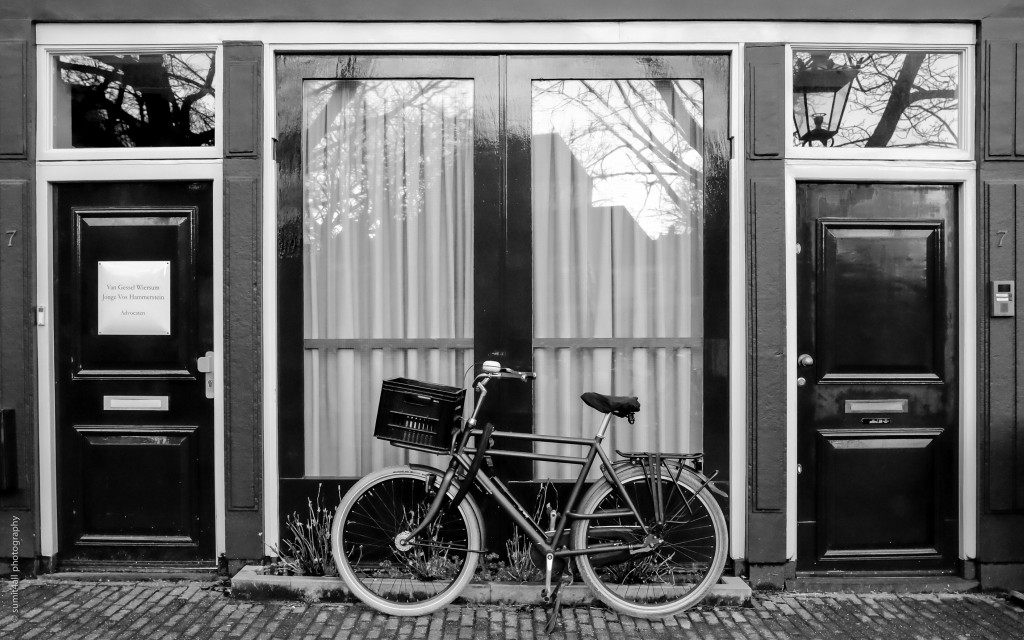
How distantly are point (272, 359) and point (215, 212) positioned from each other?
97 centimetres

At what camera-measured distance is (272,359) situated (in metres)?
4.82

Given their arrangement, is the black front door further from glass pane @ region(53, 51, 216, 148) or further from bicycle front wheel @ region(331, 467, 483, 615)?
bicycle front wheel @ region(331, 467, 483, 615)

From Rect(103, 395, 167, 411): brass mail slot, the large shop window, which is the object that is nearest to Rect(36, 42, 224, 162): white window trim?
the large shop window

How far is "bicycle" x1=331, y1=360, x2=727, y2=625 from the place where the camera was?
423 cm

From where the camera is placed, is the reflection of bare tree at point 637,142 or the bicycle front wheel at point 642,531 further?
the reflection of bare tree at point 637,142

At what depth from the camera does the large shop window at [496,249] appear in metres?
4.87

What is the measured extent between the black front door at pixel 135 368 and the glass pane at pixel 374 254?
2.25 feet

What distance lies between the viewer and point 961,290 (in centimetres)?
479

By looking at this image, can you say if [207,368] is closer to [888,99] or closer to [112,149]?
[112,149]

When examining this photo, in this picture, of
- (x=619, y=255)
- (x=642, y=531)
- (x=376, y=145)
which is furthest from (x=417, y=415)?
(x=376, y=145)

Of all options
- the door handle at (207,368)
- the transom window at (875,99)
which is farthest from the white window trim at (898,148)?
the door handle at (207,368)

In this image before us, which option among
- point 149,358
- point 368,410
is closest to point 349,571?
point 368,410

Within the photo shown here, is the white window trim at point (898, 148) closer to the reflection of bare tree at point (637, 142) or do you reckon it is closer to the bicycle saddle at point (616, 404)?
the reflection of bare tree at point (637, 142)

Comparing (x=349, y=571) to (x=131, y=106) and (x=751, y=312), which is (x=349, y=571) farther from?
(x=131, y=106)
